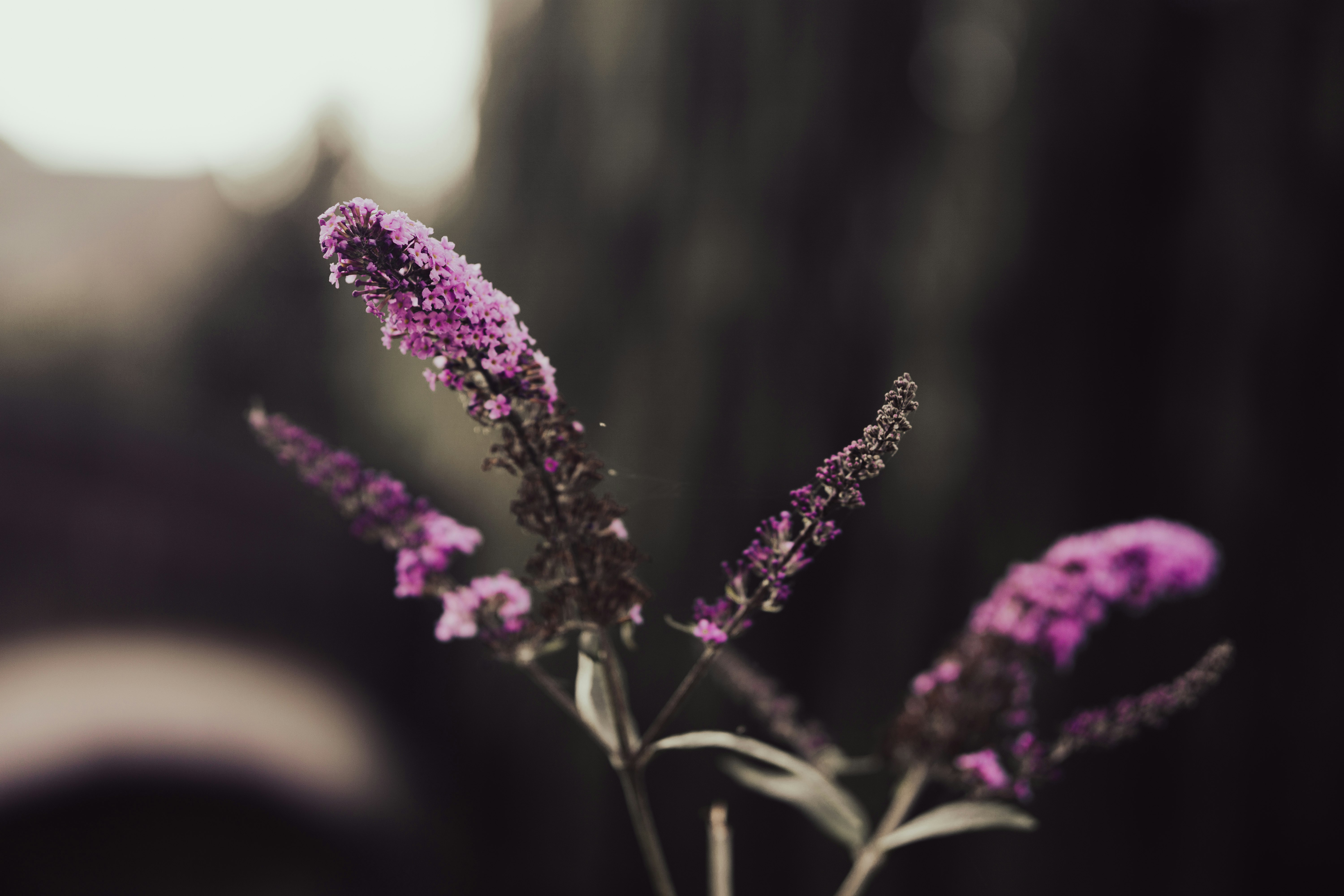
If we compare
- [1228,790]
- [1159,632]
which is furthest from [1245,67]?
[1228,790]

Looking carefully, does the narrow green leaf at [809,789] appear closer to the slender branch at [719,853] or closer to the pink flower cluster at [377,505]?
the slender branch at [719,853]

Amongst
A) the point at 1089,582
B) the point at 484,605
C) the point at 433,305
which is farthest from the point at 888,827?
the point at 433,305

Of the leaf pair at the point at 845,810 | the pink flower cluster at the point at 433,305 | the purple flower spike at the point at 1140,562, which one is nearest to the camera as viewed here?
A: the pink flower cluster at the point at 433,305

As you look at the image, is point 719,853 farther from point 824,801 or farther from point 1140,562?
point 1140,562

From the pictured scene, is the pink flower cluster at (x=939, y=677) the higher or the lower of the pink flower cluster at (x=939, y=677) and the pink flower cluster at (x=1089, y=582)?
the lower

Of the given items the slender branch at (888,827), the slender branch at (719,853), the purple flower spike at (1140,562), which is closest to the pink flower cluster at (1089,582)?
the purple flower spike at (1140,562)

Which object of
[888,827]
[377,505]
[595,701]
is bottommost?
[888,827]
